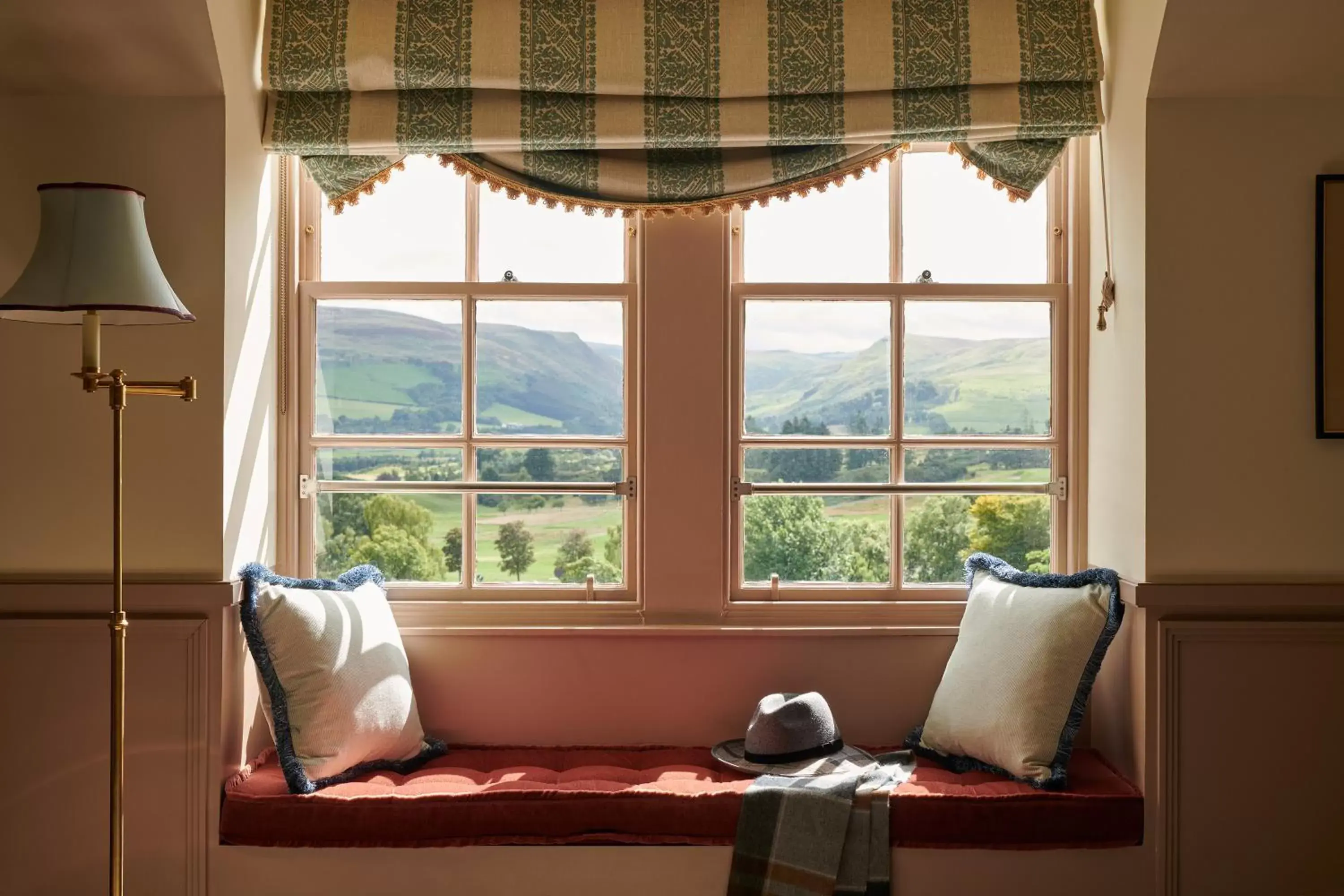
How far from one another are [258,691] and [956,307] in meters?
2.27

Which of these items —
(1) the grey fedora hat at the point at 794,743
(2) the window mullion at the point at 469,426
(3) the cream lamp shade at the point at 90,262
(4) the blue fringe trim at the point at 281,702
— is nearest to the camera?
(3) the cream lamp shade at the point at 90,262

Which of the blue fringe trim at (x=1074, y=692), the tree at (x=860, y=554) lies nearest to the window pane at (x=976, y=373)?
the tree at (x=860, y=554)

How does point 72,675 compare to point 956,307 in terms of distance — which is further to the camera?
point 956,307

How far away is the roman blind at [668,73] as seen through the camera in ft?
8.55

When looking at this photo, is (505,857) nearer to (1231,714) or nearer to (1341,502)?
(1231,714)

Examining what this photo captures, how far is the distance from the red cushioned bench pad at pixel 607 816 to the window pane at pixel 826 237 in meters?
1.45

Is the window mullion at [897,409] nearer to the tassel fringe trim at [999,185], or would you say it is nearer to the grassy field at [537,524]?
the tassel fringe trim at [999,185]

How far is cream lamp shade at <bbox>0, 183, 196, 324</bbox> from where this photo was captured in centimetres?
203

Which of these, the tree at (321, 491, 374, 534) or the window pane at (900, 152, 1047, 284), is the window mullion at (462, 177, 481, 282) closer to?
the tree at (321, 491, 374, 534)

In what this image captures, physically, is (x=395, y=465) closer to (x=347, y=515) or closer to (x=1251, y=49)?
(x=347, y=515)

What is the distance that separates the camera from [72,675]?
2.44m

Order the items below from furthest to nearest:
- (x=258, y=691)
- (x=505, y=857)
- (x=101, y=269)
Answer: (x=258, y=691) → (x=505, y=857) → (x=101, y=269)

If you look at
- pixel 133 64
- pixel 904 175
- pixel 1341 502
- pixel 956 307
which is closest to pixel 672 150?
pixel 904 175

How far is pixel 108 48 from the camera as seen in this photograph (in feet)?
7.76
